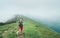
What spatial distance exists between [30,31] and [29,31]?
0.02m

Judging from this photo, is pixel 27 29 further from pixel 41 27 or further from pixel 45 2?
pixel 45 2

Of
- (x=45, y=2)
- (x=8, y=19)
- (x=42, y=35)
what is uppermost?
(x=45, y=2)

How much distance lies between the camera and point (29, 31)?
414cm

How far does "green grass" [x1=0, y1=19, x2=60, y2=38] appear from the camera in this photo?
4.13 meters

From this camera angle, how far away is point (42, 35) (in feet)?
13.6

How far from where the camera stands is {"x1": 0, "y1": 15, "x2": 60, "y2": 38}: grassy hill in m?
4.13

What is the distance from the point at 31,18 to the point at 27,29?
0.70 ft

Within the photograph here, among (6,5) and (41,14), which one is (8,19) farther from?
(41,14)

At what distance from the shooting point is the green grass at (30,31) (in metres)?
4.13

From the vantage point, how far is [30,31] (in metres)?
4.13

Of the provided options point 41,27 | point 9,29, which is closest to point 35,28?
point 41,27

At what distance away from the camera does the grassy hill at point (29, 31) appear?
413 cm

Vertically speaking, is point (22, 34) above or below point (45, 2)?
below

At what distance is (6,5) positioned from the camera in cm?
423
